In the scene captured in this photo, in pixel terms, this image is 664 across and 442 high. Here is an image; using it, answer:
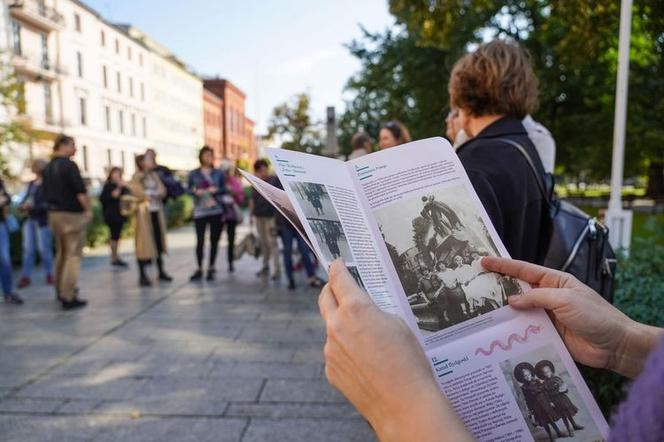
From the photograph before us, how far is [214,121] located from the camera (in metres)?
73.1

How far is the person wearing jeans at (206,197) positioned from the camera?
7461 mm

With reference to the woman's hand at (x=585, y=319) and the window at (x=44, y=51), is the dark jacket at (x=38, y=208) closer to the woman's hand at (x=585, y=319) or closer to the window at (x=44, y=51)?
the woman's hand at (x=585, y=319)

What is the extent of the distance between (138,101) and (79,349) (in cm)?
5153

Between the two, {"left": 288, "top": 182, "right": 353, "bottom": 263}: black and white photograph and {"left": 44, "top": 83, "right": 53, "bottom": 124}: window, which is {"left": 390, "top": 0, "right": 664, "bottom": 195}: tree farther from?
{"left": 44, "top": 83, "right": 53, "bottom": 124}: window

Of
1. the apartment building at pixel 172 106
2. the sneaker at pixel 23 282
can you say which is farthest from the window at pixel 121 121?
the sneaker at pixel 23 282

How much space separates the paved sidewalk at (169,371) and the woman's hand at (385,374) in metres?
2.30

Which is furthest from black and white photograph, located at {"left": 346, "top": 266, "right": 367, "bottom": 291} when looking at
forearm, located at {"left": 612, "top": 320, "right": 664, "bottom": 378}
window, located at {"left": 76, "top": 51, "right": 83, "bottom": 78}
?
window, located at {"left": 76, "top": 51, "right": 83, "bottom": 78}

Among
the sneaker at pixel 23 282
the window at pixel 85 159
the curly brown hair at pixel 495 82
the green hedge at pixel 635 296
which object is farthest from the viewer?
the window at pixel 85 159

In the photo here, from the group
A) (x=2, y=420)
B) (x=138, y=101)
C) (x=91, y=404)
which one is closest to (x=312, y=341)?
(x=91, y=404)

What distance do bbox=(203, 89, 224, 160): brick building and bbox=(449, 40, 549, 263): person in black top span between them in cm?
6986

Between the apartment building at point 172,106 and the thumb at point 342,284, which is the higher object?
the apartment building at point 172,106

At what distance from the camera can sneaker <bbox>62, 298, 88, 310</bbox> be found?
5873 mm

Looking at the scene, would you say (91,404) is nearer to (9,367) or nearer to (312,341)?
(9,367)

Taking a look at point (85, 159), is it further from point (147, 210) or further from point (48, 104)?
point (147, 210)
